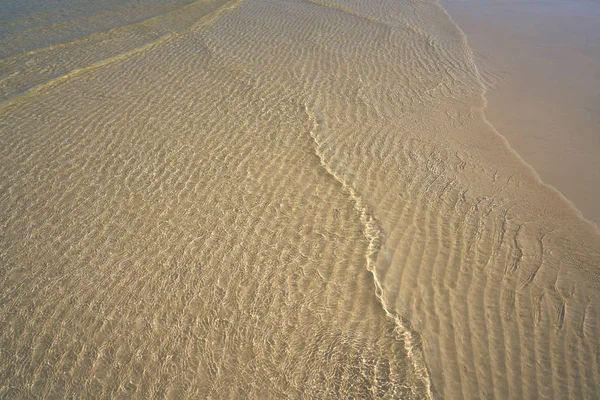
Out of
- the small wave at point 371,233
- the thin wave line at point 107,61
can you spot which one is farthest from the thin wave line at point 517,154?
the thin wave line at point 107,61

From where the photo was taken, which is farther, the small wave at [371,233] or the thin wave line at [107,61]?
the thin wave line at [107,61]

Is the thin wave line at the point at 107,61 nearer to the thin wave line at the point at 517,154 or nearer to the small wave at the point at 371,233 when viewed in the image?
the small wave at the point at 371,233

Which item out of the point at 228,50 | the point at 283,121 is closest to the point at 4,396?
the point at 283,121

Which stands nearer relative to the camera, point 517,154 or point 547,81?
point 517,154

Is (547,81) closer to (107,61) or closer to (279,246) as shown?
(279,246)

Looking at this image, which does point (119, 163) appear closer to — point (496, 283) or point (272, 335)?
point (272, 335)

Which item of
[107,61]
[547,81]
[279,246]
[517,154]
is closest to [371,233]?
[279,246]
